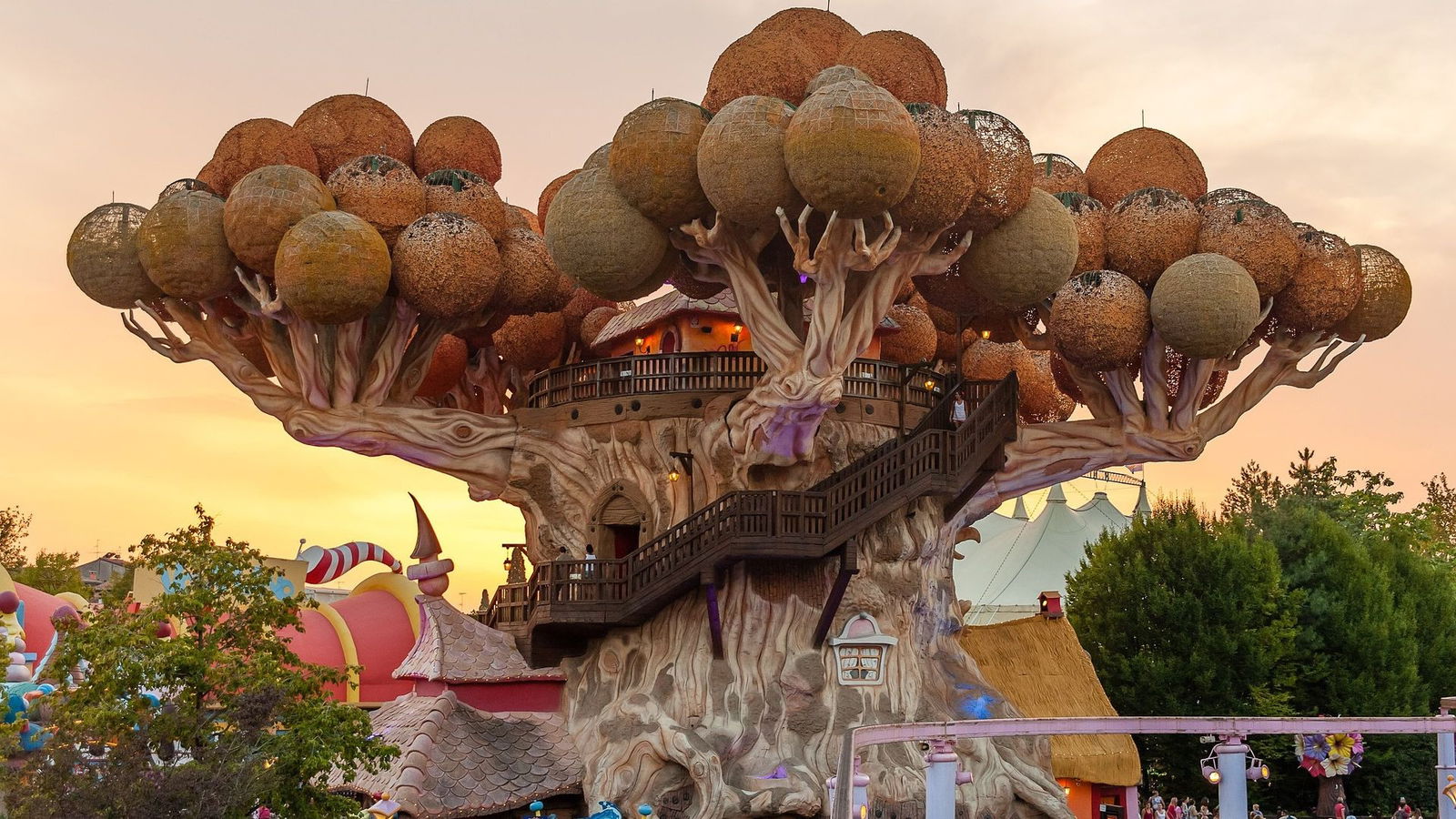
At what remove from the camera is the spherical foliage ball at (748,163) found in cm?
2873

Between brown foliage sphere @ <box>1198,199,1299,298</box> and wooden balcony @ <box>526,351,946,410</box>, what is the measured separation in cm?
658

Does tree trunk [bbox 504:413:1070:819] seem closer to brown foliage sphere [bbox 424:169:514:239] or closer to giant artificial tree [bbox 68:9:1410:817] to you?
giant artificial tree [bbox 68:9:1410:817]

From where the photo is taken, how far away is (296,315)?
33.5 metres

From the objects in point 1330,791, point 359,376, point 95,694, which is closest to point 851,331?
point 359,376

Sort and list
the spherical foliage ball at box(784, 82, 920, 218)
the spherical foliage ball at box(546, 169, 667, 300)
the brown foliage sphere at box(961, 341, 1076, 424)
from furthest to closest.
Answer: the brown foliage sphere at box(961, 341, 1076, 424), the spherical foliage ball at box(546, 169, 667, 300), the spherical foliage ball at box(784, 82, 920, 218)

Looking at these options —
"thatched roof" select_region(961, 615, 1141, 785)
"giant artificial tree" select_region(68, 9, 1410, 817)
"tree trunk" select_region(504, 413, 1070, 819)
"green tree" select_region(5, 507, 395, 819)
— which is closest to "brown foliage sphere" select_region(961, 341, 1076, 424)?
"giant artificial tree" select_region(68, 9, 1410, 817)

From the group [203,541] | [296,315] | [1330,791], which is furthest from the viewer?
[1330,791]

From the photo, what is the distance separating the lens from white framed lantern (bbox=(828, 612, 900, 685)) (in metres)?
32.7

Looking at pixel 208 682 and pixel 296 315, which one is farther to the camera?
pixel 296 315

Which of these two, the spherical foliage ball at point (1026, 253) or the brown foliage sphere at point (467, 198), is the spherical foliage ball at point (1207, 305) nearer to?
the spherical foliage ball at point (1026, 253)

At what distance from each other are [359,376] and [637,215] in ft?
25.9

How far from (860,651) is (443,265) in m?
11.2

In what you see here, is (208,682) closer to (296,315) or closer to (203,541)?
(203,541)

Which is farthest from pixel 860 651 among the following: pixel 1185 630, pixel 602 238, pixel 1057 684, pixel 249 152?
pixel 249 152
